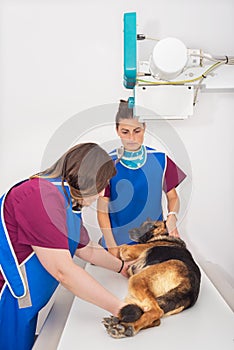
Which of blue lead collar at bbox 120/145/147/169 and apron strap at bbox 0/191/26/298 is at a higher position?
blue lead collar at bbox 120/145/147/169

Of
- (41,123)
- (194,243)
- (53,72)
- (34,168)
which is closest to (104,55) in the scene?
(53,72)

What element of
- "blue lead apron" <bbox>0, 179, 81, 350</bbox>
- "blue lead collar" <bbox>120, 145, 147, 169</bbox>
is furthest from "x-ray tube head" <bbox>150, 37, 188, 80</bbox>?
"blue lead collar" <bbox>120, 145, 147, 169</bbox>

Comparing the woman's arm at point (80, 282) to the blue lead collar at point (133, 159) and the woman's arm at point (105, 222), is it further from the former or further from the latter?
the blue lead collar at point (133, 159)

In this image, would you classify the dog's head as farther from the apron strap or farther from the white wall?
the white wall

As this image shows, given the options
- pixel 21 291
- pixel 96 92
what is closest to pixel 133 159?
pixel 96 92

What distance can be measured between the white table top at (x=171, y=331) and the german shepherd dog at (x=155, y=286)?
0.08 feet

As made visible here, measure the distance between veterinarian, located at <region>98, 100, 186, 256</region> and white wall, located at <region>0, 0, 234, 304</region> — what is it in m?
0.42

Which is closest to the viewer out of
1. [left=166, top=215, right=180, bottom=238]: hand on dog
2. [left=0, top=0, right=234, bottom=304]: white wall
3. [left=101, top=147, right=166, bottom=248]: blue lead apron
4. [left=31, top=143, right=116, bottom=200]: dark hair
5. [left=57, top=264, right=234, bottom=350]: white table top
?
[left=57, top=264, right=234, bottom=350]: white table top

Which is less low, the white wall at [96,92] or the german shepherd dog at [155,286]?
the white wall at [96,92]

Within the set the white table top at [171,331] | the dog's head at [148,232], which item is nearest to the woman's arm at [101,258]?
the dog's head at [148,232]

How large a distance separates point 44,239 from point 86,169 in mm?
231

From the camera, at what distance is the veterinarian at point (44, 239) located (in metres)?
1.30

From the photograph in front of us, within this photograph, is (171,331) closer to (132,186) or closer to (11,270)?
(11,270)

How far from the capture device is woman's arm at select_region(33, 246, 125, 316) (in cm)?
129
